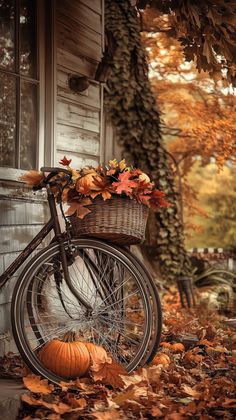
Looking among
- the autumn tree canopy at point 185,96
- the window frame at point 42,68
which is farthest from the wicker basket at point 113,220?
the autumn tree canopy at point 185,96

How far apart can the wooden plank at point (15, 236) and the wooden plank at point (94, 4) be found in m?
1.97

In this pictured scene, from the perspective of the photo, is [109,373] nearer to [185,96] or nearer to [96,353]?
[96,353]

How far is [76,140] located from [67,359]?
2074 mm

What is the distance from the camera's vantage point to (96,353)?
11.9ft

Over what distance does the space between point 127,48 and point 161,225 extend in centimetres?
226

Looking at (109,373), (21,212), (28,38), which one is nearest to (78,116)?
(28,38)

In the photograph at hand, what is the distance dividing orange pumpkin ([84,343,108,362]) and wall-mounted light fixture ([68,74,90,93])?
221 cm

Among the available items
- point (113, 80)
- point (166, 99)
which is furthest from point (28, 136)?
point (166, 99)

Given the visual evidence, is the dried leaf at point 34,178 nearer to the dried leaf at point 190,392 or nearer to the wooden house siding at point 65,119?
the wooden house siding at point 65,119

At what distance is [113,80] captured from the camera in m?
8.39

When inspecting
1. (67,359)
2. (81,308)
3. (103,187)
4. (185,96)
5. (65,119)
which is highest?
(185,96)

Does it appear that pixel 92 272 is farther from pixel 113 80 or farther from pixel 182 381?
pixel 113 80

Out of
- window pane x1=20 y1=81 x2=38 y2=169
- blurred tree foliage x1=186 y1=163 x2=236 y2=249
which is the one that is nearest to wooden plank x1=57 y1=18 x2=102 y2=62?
window pane x1=20 y1=81 x2=38 y2=169

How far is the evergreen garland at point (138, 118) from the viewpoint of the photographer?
27.5ft
